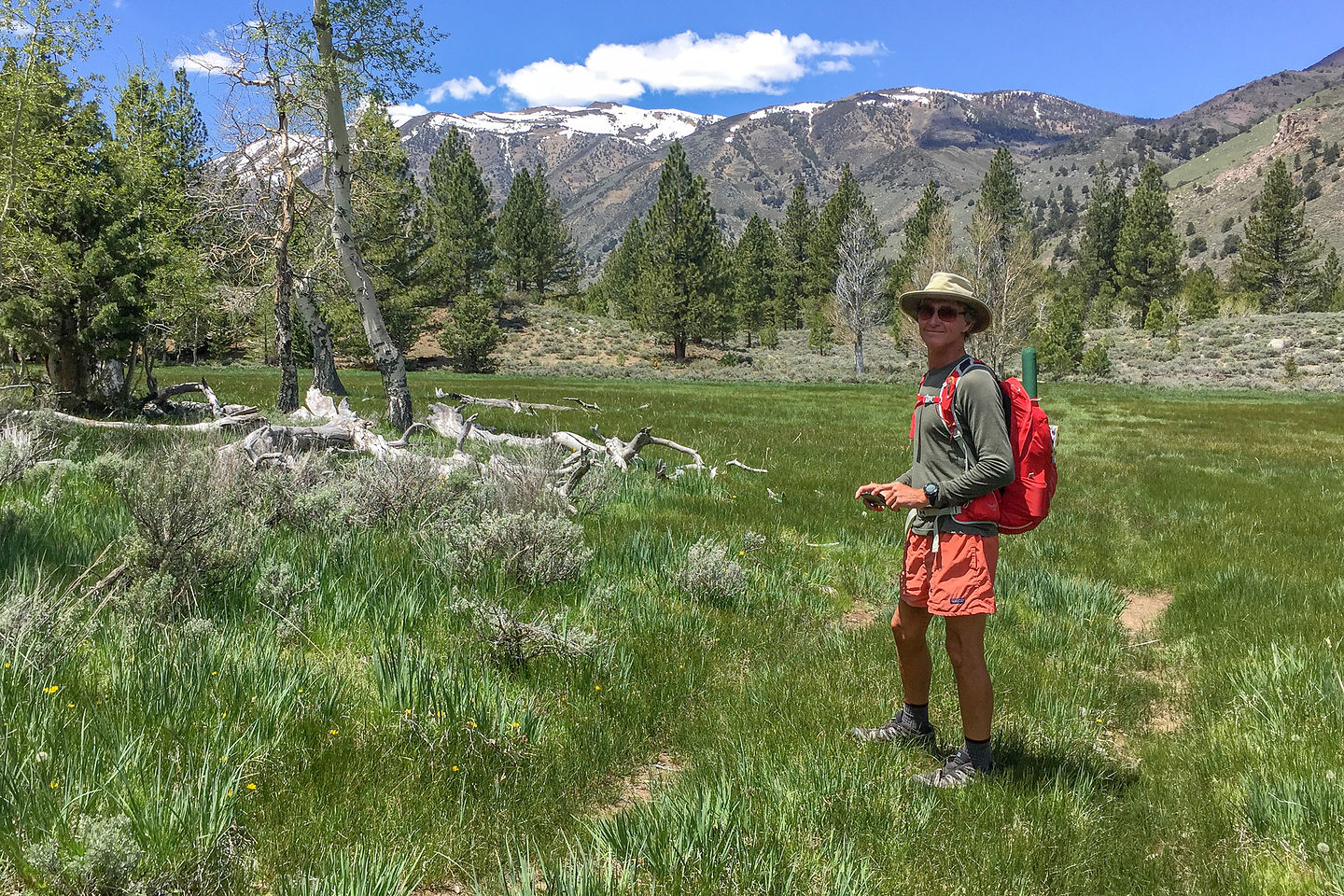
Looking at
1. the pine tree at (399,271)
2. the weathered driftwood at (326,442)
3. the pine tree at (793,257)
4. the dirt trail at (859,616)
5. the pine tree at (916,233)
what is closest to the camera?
the dirt trail at (859,616)

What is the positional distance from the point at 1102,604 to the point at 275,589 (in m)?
6.44

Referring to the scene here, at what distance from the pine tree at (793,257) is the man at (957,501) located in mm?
73555

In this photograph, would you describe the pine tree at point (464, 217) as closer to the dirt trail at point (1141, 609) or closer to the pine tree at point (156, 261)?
the pine tree at point (156, 261)

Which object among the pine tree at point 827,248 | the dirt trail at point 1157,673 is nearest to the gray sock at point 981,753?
the dirt trail at point 1157,673


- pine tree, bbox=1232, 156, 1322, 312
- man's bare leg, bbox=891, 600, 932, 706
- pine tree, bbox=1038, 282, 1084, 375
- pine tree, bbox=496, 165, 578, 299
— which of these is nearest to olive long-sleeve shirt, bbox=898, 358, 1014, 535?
man's bare leg, bbox=891, 600, 932, 706

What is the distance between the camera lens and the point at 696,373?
51469 millimetres

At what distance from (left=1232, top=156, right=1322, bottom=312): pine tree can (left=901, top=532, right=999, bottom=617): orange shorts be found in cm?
8720

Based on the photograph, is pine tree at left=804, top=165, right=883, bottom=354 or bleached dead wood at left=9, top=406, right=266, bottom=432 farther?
pine tree at left=804, top=165, right=883, bottom=354

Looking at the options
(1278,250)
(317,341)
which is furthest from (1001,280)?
(1278,250)

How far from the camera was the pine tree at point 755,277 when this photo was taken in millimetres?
65125

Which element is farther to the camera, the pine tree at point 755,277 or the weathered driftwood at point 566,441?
the pine tree at point 755,277

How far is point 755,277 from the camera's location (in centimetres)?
6894

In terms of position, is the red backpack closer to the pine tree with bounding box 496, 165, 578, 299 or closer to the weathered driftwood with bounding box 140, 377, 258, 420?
the weathered driftwood with bounding box 140, 377, 258, 420

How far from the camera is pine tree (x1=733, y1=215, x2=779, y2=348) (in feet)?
214
